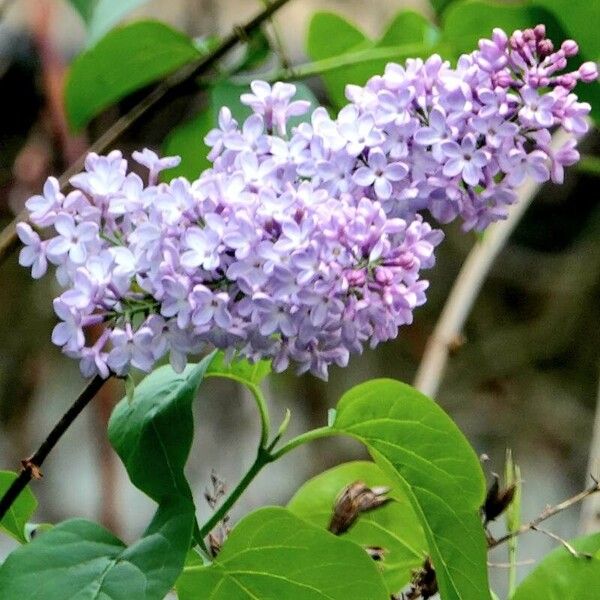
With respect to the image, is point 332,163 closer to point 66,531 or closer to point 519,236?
point 66,531

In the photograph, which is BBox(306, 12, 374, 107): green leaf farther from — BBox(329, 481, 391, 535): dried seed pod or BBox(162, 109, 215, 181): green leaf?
BBox(329, 481, 391, 535): dried seed pod

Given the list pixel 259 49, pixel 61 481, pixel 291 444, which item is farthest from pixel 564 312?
pixel 291 444

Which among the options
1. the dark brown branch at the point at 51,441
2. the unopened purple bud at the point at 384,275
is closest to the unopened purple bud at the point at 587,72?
the unopened purple bud at the point at 384,275

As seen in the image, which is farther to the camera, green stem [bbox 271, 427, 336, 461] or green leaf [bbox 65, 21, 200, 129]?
green leaf [bbox 65, 21, 200, 129]

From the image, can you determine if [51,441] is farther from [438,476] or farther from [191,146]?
[191,146]

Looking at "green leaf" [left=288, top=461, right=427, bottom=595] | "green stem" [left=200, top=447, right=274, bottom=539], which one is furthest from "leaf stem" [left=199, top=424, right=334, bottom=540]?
"green leaf" [left=288, top=461, right=427, bottom=595]

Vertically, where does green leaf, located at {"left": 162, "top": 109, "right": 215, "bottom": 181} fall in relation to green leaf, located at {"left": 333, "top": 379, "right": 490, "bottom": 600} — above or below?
above

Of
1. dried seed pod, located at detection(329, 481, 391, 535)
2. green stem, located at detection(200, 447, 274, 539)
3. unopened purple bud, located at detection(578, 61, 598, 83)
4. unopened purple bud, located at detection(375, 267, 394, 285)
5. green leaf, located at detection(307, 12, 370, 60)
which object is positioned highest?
green leaf, located at detection(307, 12, 370, 60)

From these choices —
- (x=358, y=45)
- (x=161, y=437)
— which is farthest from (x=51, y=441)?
(x=358, y=45)
